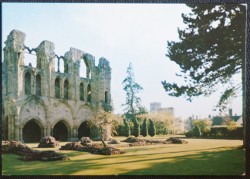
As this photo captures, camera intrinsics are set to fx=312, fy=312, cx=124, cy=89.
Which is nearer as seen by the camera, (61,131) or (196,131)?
(196,131)

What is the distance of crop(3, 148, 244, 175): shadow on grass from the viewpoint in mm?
7848

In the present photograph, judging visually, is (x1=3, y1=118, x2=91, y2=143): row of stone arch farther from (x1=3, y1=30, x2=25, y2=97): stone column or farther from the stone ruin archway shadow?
(x1=3, y1=30, x2=25, y2=97): stone column

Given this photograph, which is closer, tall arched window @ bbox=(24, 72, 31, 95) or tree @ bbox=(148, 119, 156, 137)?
tree @ bbox=(148, 119, 156, 137)

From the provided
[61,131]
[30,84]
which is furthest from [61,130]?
[30,84]

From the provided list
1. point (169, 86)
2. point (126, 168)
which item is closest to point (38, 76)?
point (169, 86)

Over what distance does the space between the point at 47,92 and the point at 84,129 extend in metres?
2.37

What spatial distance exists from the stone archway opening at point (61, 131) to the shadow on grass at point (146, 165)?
5.71 meters

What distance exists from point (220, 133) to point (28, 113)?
8.23m

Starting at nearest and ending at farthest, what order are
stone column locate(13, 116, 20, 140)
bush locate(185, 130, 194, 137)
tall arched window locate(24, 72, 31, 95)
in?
bush locate(185, 130, 194, 137) < stone column locate(13, 116, 20, 140) < tall arched window locate(24, 72, 31, 95)

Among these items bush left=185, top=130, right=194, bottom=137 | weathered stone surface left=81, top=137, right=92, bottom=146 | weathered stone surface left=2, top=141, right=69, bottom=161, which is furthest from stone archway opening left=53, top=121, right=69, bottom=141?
bush left=185, top=130, right=194, bottom=137

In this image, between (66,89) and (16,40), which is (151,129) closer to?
(66,89)

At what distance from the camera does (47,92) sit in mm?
14109

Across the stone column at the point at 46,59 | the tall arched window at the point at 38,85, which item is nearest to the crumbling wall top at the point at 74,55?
the stone column at the point at 46,59

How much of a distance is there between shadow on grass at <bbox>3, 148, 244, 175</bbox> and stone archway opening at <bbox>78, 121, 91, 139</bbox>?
158 inches
